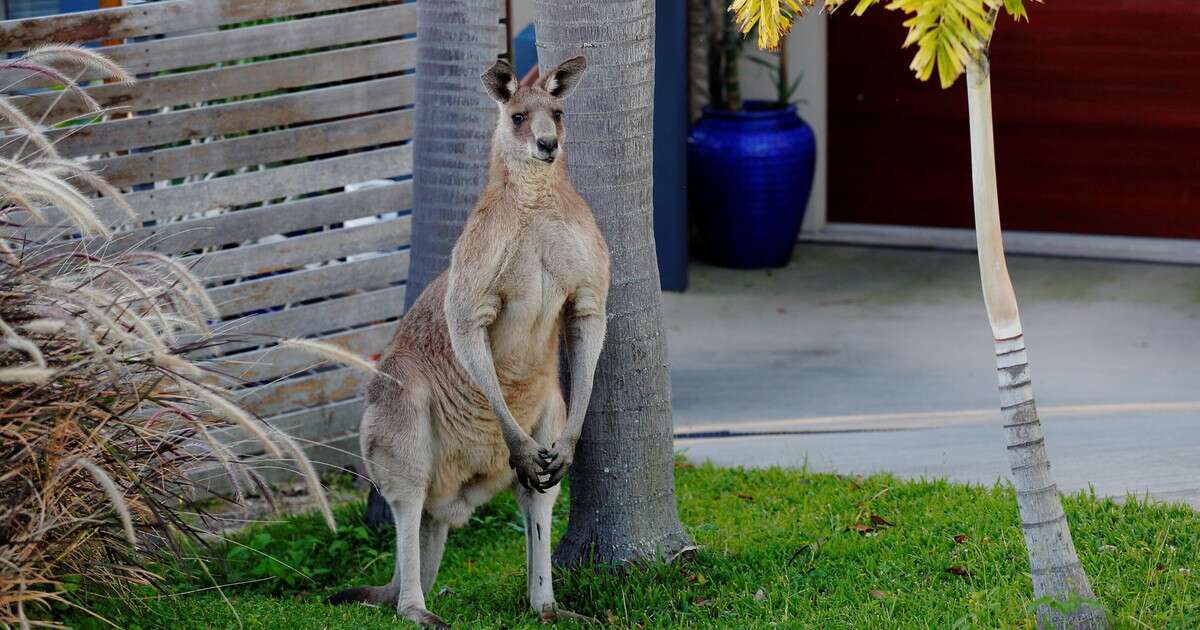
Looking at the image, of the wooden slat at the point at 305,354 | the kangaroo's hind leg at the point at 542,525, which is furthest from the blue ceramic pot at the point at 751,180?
the kangaroo's hind leg at the point at 542,525

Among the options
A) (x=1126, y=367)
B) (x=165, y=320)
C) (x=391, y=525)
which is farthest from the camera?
(x=1126, y=367)

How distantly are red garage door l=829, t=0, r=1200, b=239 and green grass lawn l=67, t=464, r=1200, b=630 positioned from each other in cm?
533

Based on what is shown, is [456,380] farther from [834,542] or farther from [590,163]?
[834,542]

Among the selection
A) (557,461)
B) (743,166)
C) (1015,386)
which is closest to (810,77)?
(743,166)

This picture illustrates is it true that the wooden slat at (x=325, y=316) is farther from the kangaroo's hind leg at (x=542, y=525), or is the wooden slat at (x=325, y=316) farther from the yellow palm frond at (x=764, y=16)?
the yellow palm frond at (x=764, y=16)

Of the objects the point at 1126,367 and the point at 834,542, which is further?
the point at 1126,367

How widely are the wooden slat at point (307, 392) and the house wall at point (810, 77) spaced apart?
17.3 feet

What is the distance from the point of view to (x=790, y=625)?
4852 millimetres

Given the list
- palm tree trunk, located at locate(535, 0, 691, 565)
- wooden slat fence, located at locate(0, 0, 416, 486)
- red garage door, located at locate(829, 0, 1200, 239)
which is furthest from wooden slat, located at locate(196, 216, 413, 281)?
red garage door, located at locate(829, 0, 1200, 239)

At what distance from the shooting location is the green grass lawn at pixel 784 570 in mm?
4891

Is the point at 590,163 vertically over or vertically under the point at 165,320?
over

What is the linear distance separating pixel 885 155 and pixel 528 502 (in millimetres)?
7148

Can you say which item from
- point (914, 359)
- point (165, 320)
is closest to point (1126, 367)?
point (914, 359)

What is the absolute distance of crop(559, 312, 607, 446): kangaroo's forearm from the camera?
505 centimetres
